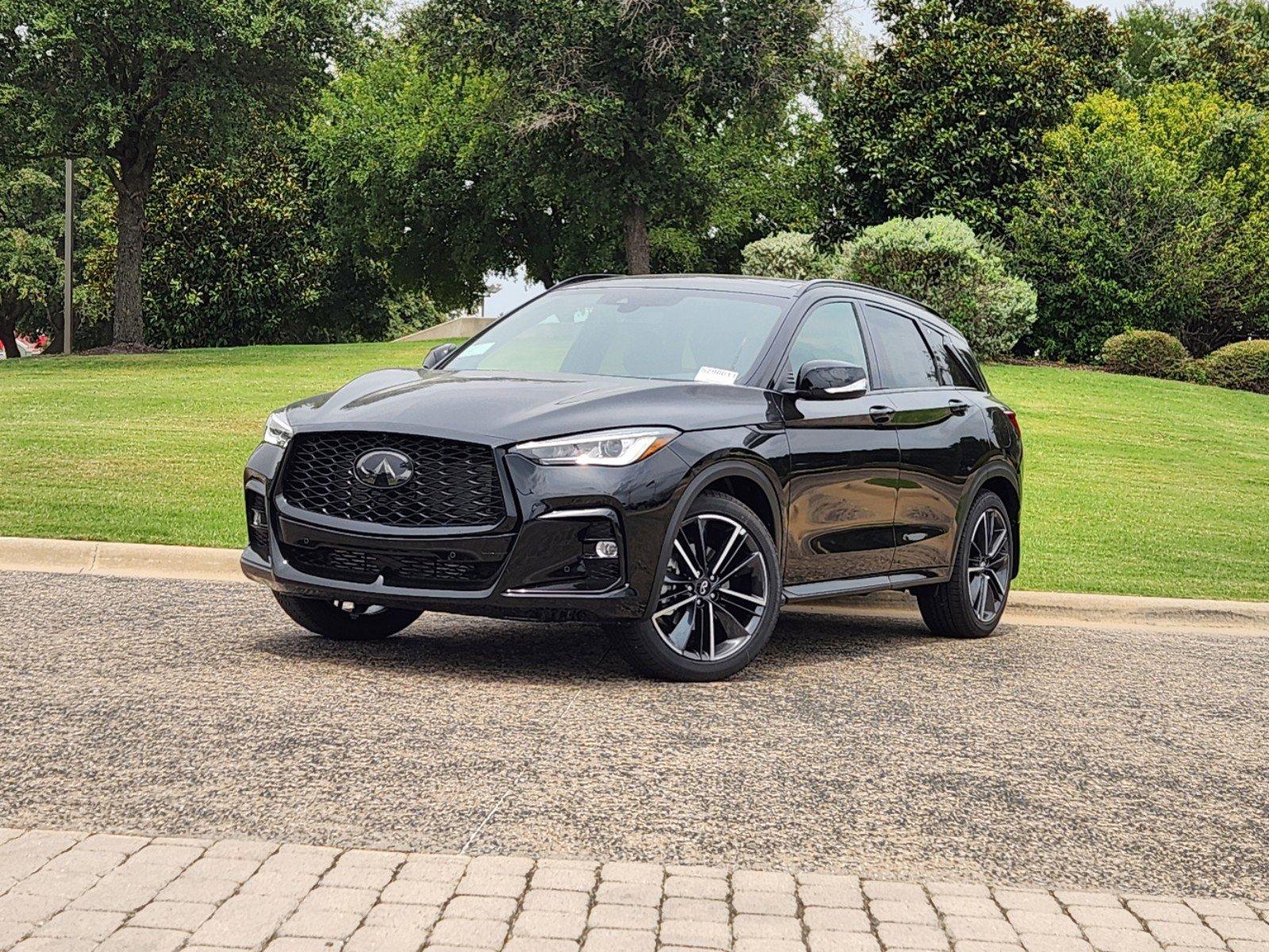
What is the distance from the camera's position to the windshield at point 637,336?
7.73 m

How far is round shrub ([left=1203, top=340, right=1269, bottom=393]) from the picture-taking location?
2995 centimetres

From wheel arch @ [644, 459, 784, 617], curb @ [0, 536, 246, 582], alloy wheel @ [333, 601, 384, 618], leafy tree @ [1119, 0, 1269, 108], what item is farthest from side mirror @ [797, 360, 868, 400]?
leafy tree @ [1119, 0, 1269, 108]

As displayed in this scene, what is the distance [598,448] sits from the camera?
666 cm

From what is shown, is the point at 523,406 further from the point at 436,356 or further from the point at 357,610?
the point at 436,356

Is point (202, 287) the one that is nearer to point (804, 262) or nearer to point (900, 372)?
point (804, 262)

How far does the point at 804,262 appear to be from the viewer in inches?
1280

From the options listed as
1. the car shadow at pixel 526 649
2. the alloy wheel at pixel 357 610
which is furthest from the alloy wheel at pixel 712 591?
the alloy wheel at pixel 357 610

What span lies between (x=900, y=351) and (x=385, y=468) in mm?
3421

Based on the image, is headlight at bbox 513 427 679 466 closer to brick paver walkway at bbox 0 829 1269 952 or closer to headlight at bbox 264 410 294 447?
headlight at bbox 264 410 294 447

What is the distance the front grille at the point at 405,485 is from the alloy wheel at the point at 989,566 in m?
3.51

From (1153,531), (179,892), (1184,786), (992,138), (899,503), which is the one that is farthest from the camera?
(992,138)

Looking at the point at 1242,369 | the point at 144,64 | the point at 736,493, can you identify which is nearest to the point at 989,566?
the point at 736,493

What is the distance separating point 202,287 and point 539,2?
2326 cm

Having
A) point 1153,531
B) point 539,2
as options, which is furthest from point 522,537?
point 539,2
